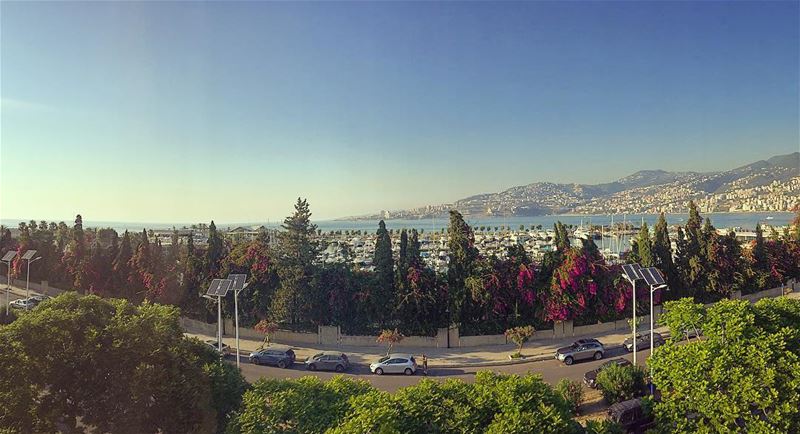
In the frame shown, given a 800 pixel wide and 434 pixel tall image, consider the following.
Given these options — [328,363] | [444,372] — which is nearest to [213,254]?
[328,363]

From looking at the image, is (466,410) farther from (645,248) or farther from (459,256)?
(645,248)

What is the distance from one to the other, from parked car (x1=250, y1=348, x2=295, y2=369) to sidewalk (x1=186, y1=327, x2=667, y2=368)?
915mm

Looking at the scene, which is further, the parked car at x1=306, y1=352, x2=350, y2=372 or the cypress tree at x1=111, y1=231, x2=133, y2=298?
the cypress tree at x1=111, y1=231, x2=133, y2=298

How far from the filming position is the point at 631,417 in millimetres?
11797

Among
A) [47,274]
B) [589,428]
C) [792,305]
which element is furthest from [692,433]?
[47,274]

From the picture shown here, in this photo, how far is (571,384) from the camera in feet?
44.5

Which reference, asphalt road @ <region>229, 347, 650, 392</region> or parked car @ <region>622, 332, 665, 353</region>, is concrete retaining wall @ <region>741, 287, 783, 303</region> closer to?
parked car @ <region>622, 332, 665, 353</region>

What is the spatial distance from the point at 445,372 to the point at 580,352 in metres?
6.40

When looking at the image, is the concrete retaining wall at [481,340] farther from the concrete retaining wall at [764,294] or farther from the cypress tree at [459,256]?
the concrete retaining wall at [764,294]

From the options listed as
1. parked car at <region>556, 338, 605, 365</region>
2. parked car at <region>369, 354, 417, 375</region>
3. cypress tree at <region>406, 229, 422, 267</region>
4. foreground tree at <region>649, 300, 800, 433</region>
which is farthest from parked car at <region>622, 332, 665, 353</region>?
foreground tree at <region>649, 300, 800, 433</region>

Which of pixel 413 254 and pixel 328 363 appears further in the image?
pixel 413 254

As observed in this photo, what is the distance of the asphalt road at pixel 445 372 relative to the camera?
17.2 meters

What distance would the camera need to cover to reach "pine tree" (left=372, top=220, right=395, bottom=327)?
73.5 feet

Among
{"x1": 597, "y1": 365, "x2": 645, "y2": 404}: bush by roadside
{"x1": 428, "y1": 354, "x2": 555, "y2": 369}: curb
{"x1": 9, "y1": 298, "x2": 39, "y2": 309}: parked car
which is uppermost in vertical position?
{"x1": 9, "y1": 298, "x2": 39, "y2": 309}: parked car
